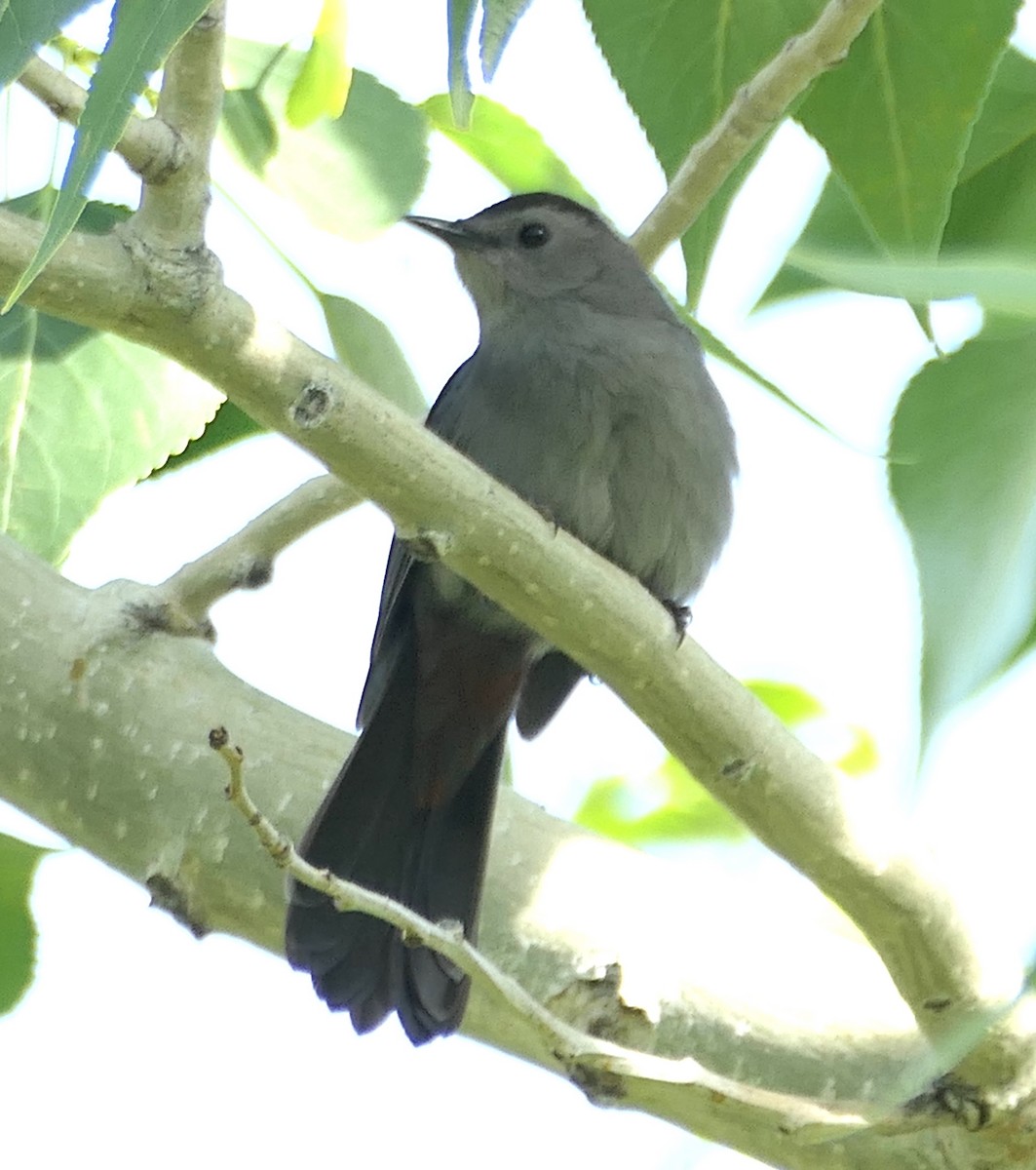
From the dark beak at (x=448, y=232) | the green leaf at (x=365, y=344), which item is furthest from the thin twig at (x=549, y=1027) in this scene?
the dark beak at (x=448, y=232)

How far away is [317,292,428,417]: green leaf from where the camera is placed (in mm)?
2955

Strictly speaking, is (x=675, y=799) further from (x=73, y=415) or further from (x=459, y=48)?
(x=459, y=48)

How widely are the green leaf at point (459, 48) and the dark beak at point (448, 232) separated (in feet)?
8.99

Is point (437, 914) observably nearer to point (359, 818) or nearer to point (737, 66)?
point (359, 818)

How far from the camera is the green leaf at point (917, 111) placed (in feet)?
5.83

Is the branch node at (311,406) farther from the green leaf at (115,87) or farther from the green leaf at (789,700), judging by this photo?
the green leaf at (789,700)

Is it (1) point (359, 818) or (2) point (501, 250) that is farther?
(2) point (501, 250)

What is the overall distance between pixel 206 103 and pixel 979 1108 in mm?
1511

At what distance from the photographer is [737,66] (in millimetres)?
2094

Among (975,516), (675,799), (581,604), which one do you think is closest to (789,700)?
(675,799)

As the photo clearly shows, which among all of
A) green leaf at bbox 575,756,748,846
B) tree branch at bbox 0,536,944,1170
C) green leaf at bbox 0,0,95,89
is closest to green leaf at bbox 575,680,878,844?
green leaf at bbox 575,756,748,846

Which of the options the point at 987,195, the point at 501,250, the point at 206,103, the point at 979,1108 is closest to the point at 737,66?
the point at 987,195

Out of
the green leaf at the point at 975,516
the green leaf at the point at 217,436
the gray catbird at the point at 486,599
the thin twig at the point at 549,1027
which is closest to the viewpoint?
the green leaf at the point at 975,516

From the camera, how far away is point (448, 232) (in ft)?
13.1
